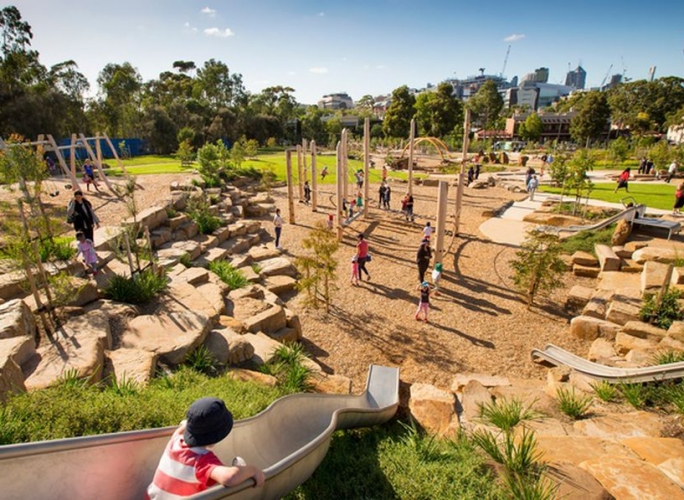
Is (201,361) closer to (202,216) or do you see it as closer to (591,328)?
(591,328)

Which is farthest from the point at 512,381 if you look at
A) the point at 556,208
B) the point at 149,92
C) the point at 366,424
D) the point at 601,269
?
the point at 149,92

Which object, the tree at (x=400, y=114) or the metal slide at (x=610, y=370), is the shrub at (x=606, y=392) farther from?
the tree at (x=400, y=114)

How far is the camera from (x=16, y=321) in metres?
4.84

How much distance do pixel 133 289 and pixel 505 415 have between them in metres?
6.43

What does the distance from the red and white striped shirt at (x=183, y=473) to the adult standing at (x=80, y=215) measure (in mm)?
6839

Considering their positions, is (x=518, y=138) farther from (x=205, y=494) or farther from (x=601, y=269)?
(x=205, y=494)

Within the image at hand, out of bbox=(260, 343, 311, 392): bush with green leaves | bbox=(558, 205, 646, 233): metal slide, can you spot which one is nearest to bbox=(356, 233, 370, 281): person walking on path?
bbox=(260, 343, 311, 392): bush with green leaves

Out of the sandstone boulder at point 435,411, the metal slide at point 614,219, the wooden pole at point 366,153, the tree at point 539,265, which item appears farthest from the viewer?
the wooden pole at point 366,153

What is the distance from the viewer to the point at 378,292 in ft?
33.0

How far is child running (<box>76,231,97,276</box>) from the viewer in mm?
7074

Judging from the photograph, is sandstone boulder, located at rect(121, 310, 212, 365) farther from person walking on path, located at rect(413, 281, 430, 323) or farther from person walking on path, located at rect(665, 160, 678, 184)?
person walking on path, located at rect(665, 160, 678, 184)

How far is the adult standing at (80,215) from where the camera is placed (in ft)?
24.0

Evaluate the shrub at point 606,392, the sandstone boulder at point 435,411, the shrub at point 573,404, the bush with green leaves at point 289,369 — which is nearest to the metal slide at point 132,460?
the bush with green leaves at point 289,369

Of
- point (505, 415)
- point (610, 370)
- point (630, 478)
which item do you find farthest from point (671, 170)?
point (630, 478)
